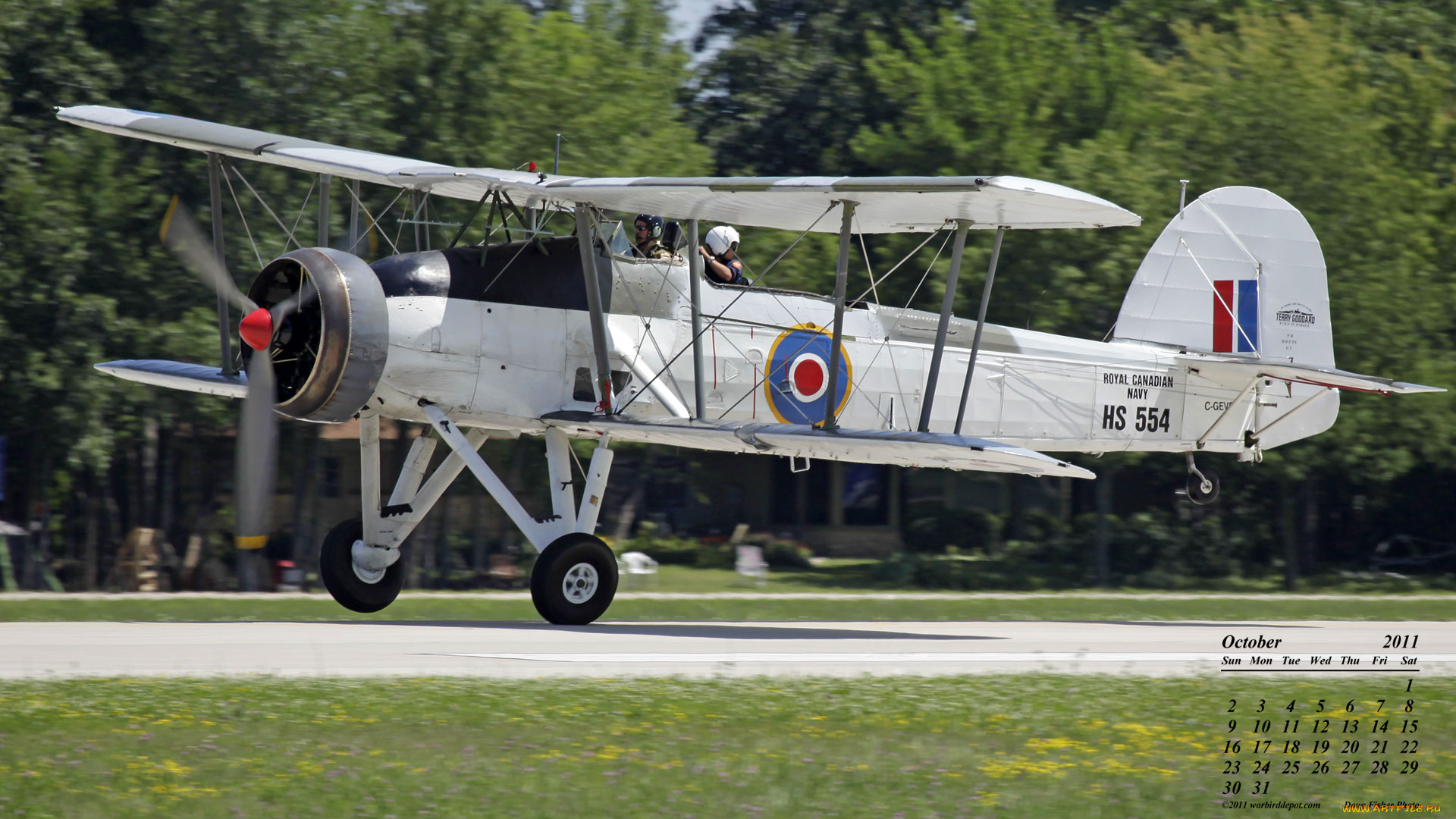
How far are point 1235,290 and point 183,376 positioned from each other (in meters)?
11.8

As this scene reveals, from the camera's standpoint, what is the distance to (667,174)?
2531cm

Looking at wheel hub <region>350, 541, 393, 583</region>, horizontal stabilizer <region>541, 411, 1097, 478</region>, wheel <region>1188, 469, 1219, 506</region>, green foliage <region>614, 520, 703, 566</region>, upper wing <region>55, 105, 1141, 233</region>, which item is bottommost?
green foliage <region>614, 520, 703, 566</region>

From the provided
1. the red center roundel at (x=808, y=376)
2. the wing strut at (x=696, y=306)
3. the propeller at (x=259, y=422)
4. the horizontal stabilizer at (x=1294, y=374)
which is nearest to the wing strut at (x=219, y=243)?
the propeller at (x=259, y=422)

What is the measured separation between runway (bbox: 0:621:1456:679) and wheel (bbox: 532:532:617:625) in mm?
204

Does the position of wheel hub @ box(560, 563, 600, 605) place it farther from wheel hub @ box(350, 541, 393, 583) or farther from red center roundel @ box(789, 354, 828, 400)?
red center roundel @ box(789, 354, 828, 400)

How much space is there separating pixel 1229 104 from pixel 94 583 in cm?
2243

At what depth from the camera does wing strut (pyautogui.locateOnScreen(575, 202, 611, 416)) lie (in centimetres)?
1264

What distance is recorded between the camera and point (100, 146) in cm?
2370

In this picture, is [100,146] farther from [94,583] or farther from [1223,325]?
[1223,325]

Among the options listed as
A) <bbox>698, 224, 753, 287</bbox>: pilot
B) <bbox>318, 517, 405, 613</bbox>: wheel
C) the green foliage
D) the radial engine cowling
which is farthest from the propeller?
the green foliage

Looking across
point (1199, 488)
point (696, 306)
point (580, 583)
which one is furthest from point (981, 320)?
point (1199, 488)

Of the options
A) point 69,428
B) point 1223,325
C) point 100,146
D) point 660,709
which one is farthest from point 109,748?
point 100,146

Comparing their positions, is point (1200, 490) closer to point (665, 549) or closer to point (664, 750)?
point (664, 750)

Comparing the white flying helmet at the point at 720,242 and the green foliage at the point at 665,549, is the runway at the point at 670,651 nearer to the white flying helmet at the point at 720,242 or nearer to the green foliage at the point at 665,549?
the white flying helmet at the point at 720,242
